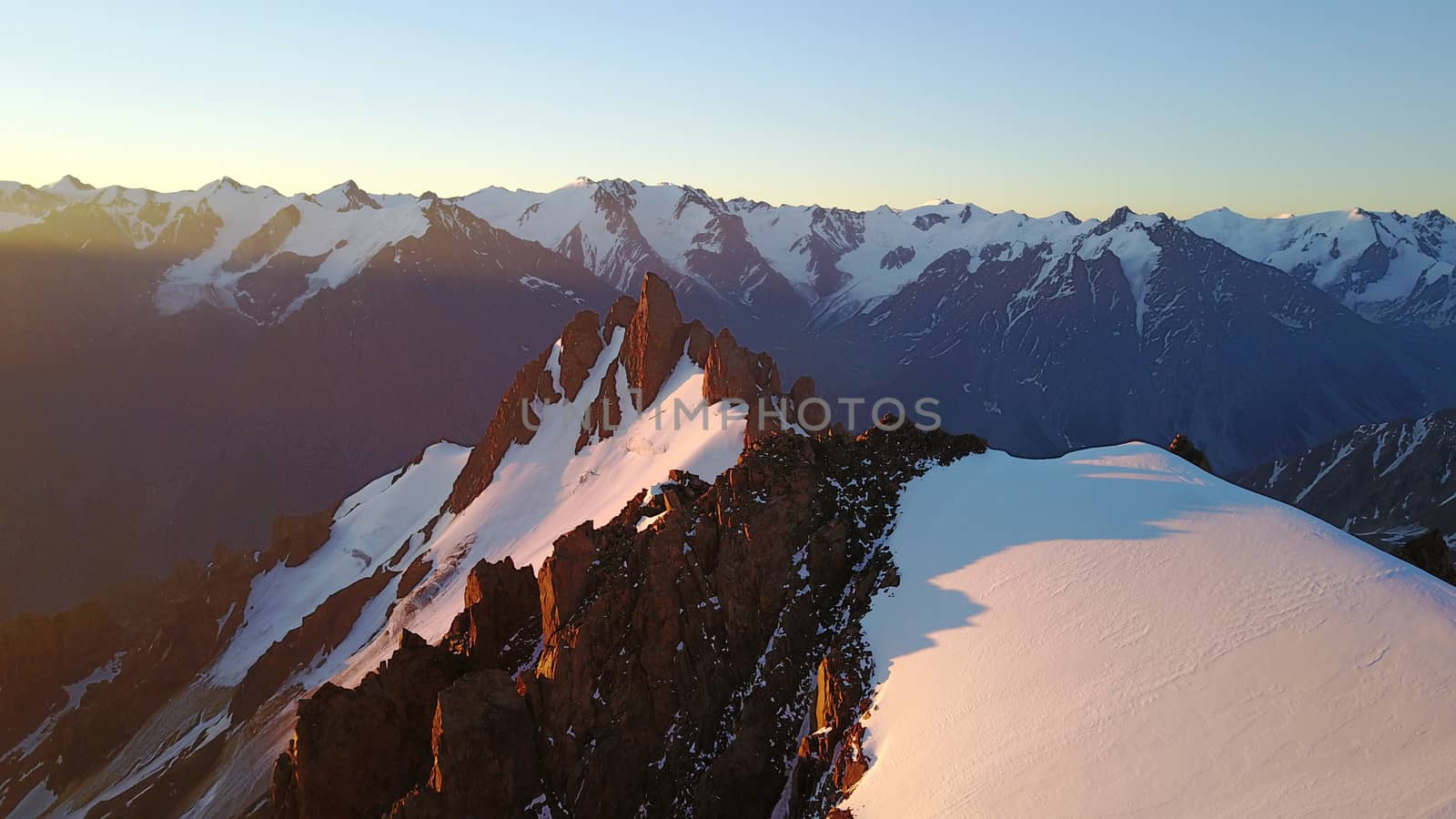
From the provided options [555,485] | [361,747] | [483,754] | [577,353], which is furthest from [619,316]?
[483,754]

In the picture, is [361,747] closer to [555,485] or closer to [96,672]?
[555,485]

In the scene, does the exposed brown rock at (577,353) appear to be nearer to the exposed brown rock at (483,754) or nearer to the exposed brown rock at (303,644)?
the exposed brown rock at (303,644)

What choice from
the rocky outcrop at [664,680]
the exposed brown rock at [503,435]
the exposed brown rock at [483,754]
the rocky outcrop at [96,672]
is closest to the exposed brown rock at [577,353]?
the exposed brown rock at [503,435]

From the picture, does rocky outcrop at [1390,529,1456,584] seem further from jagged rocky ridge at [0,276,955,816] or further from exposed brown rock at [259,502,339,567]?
exposed brown rock at [259,502,339,567]

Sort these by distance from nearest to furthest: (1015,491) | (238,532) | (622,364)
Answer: (1015,491) → (622,364) → (238,532)

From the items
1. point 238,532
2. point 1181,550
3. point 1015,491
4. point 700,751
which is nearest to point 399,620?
point 700,751

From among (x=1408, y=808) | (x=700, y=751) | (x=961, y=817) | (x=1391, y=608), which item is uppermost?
(x=1391, y=608)

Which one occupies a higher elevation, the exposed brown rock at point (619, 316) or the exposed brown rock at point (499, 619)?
the exposed brown rock at point (619, 316)

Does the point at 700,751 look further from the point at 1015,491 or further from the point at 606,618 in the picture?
the point at 1015,491
